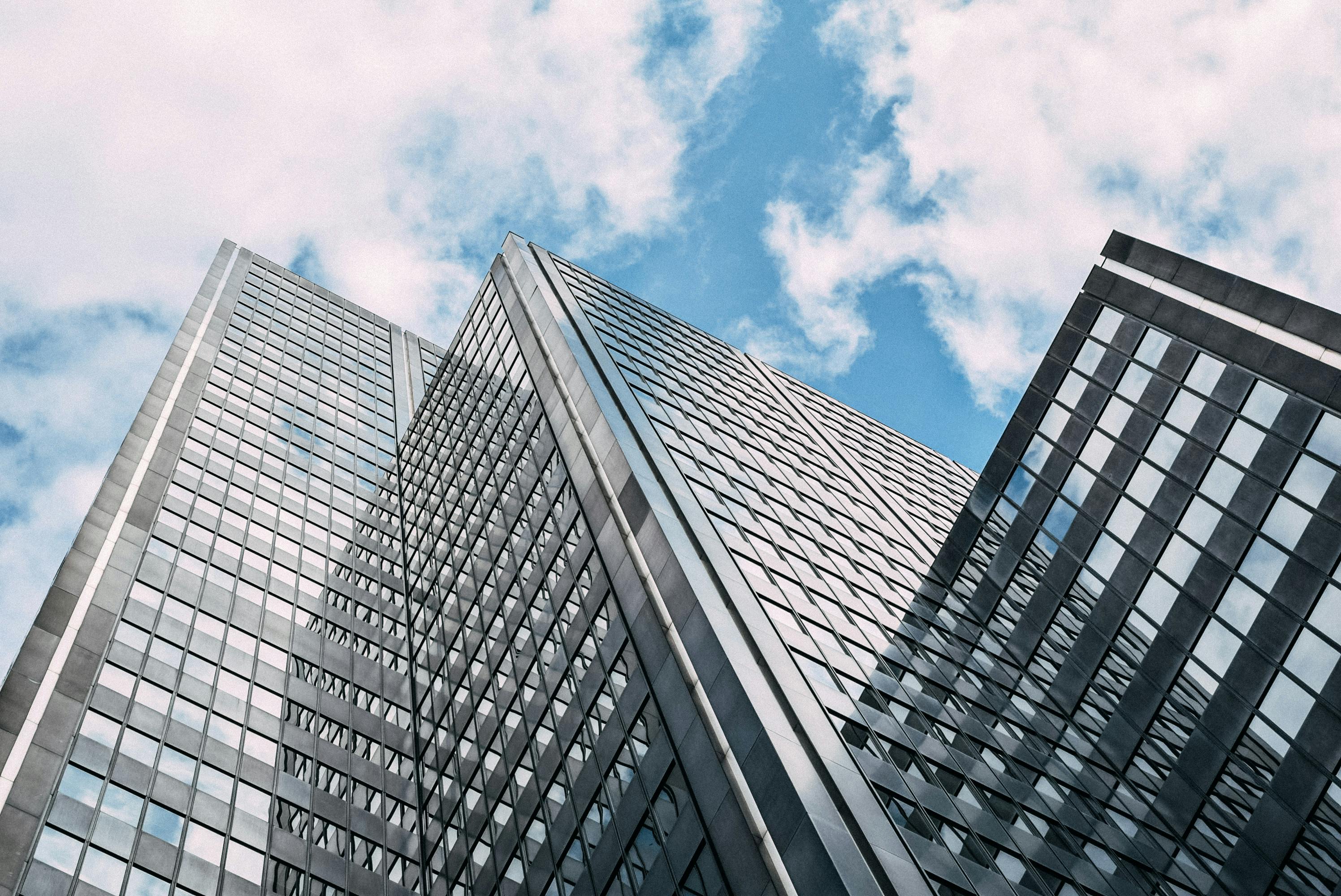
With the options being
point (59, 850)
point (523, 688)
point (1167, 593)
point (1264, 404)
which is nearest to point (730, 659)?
point (523, 688)

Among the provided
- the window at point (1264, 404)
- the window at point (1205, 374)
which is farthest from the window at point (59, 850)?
the window at point (1205, 374)

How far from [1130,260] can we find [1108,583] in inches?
501

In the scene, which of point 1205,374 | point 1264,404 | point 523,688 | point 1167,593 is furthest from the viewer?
point 523,688

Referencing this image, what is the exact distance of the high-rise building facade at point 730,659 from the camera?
28859mm

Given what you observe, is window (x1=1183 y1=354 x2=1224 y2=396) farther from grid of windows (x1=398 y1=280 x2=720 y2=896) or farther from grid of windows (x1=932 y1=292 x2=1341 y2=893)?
grid of windows (x1=398 y1=280 x2=720 y2=896)

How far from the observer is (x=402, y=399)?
8306 cm

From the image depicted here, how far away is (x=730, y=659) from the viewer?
28250 millimetres

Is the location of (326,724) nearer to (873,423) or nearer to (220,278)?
(873,423)

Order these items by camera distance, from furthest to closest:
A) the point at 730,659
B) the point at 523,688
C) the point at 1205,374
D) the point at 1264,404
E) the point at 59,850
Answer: the point at 523,688 → the point at 1205,374 → the point at 1264,404 → the point at 59,850 → the point at 730,659

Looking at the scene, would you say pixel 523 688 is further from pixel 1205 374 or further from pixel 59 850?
pixel 1205 374

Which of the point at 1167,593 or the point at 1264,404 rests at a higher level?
the point at 1264,404

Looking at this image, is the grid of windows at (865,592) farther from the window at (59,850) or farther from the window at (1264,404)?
the window at (59,850)

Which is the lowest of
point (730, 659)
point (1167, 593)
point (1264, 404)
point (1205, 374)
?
point (730, 659)

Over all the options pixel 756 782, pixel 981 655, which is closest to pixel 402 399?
pixel 981 655
